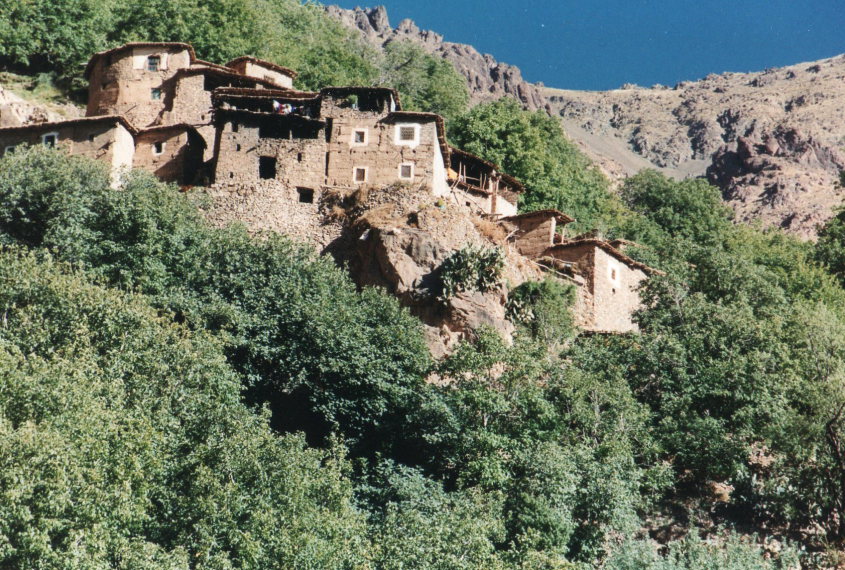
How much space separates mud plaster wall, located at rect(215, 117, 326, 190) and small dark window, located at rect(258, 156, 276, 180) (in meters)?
0.14

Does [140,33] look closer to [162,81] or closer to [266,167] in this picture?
[162,81]

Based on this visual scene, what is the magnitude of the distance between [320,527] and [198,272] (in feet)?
47.3

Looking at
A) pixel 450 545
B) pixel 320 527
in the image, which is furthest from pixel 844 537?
pixel 320 527

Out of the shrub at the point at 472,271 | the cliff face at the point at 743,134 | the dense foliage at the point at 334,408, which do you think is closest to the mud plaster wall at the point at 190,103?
the dense foliage at the point at 334,408

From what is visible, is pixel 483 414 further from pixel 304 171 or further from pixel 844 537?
pixel 304 171

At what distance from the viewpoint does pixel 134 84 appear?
174ft

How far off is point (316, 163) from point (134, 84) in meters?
12.8

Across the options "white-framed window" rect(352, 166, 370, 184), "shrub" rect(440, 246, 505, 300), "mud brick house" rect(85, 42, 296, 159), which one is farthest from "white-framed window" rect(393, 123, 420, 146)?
"mud brick house" rect(85, 42, 296, 159)

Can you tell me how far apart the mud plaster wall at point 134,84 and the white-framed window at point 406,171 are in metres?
13.8

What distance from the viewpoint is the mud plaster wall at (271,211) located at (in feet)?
147

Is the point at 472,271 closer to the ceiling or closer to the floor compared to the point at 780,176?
closer to the floor

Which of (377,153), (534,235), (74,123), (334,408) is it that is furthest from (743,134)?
(334,408)

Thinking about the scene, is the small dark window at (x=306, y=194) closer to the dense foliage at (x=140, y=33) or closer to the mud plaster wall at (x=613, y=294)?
the mud plaster wall at (x=613, y=294)

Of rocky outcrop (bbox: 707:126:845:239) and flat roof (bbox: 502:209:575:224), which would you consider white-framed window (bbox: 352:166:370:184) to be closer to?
flat roof (bbox: 502:209:575:224)
